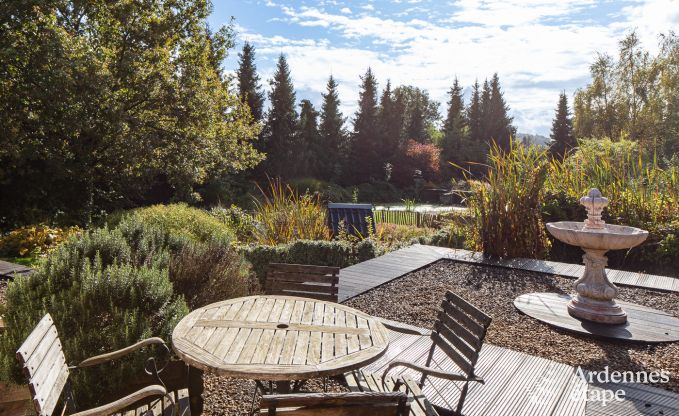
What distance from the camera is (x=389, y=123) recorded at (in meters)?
34.1

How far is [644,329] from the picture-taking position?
399 cm

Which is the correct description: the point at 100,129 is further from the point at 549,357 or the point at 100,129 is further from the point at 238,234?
the point at 549,357

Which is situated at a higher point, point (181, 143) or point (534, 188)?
point (181, 143)

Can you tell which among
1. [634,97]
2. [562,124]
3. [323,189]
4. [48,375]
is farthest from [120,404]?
[562,124]

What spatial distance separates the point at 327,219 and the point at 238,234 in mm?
2692

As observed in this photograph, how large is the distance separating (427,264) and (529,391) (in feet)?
12.4

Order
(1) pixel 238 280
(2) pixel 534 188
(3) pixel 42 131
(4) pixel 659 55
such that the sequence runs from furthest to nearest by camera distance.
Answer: (4) pixel 659 55 < (3) pixel 42 131 < (2) pixel 534 188 < (1) pixel 238 280

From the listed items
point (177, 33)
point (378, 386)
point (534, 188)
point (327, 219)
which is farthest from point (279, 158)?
point (378, 386)

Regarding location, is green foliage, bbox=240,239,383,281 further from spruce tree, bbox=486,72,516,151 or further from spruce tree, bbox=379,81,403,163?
spruce tree, bbox=486,72,516,151

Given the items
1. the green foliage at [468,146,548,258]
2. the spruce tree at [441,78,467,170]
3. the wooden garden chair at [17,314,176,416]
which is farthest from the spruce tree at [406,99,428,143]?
the wooden garden chair at [17,314,176,416]

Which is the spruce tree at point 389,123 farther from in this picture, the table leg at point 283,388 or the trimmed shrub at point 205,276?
the table leg at point 283,388

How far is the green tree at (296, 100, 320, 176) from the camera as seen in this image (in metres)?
29.1

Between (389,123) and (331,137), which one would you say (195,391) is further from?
(389,123)

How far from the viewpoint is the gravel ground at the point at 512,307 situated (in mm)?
3449
